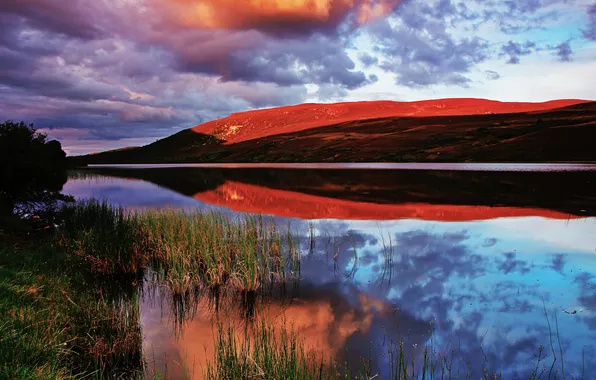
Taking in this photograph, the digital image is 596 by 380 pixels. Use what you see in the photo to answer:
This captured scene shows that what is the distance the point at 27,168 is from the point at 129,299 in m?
14.6

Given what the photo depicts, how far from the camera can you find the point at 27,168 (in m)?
20.8

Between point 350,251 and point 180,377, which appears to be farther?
point 350,251

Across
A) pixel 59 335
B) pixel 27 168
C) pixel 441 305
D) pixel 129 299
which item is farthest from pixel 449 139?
pixel 59 335

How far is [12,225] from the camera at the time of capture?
60.4 feet

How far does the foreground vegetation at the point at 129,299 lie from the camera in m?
6.35

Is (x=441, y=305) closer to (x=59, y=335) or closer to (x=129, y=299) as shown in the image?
(x=129, y=299)

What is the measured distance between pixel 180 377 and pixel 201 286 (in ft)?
16.6

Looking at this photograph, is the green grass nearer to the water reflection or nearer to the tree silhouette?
the water reflection

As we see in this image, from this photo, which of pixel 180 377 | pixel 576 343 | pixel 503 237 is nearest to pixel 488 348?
pixel 576 343

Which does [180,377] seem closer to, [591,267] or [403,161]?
[591,267]

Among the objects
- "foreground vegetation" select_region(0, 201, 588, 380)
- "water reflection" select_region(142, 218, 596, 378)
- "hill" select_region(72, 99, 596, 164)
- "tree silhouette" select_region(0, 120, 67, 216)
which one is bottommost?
"water reflection" select_region(142, 218, 596, 378)

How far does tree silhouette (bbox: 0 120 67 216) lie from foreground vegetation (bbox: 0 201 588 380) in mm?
3701

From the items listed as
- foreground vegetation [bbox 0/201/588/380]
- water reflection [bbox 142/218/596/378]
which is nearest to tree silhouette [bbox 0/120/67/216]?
foreground vegetation [bbox 0/201/588/380]

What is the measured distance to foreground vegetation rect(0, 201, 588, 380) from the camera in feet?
20.8
